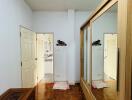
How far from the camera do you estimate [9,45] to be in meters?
2.92

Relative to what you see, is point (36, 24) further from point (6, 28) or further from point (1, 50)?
A: point (1, 50)

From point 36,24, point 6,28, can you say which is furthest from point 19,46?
point 36,24

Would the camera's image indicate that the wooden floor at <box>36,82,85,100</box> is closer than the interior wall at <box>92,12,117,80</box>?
No

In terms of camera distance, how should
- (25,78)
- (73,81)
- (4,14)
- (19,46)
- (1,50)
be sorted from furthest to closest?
(73,81) → (25,78) → (19,46) → (4,14) → (1,50)

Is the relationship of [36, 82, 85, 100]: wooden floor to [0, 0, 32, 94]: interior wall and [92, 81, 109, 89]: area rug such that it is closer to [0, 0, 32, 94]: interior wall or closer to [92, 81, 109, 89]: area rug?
[0, 0, 32, 94]: interior wall

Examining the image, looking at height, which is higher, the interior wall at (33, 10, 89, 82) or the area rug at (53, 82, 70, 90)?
the interior wall at (33, 10, 89, 82)

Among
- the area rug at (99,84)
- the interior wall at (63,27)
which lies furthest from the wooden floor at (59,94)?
the area rug at (99,84)

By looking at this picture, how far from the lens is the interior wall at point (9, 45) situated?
2.57m

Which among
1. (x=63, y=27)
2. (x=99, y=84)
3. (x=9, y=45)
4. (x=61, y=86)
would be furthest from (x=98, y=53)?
(x=63, y=27)

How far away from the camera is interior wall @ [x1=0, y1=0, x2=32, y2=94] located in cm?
257

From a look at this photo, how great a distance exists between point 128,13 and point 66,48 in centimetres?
439

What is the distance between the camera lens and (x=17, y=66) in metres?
3.43

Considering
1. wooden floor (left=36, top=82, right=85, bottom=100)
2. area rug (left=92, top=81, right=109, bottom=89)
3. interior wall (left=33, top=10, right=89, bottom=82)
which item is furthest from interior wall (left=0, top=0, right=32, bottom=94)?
interior wall (left=33, top=10, right=89, bottom=82)

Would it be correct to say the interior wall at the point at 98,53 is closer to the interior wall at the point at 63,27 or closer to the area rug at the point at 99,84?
the area rug at the point at 99,84
